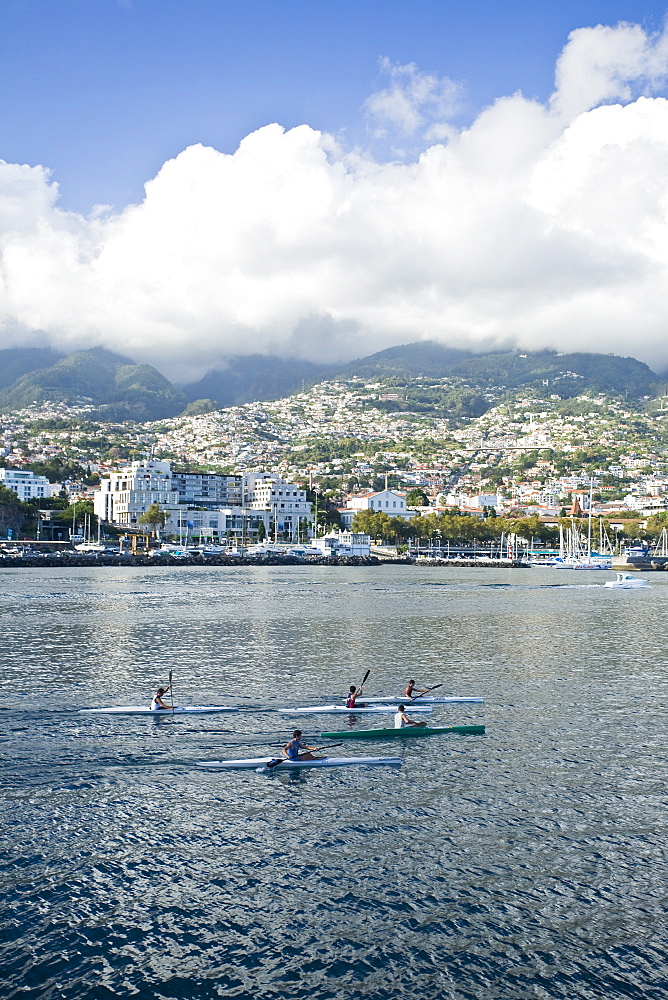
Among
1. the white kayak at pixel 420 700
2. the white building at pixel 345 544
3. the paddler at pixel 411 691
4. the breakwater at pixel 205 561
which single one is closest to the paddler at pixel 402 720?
the paddler at pixel 411 691

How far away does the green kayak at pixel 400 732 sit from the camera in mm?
23750

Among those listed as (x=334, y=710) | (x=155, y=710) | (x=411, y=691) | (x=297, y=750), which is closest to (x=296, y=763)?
(x=297, y=750)

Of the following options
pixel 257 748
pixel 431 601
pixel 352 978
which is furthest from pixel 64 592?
pixel 352 978

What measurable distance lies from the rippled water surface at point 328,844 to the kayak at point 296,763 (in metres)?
0.39

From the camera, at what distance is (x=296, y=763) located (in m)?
20.8

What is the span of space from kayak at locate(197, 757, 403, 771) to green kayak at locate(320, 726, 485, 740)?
197 cm

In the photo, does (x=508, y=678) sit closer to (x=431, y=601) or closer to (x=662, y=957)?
(x=662, y=957)

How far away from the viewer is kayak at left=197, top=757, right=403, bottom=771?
67.7 ft

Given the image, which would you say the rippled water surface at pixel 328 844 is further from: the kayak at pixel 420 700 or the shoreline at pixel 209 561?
the shoreline at pixel 209 561

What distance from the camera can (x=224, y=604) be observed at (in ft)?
217

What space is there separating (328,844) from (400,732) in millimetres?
8112

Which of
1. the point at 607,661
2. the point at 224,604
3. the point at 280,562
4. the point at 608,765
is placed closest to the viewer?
the point at 608,765

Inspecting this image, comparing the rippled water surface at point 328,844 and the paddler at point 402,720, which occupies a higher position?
the paddler at point 402,720

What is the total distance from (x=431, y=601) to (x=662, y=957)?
59531 millimetres
